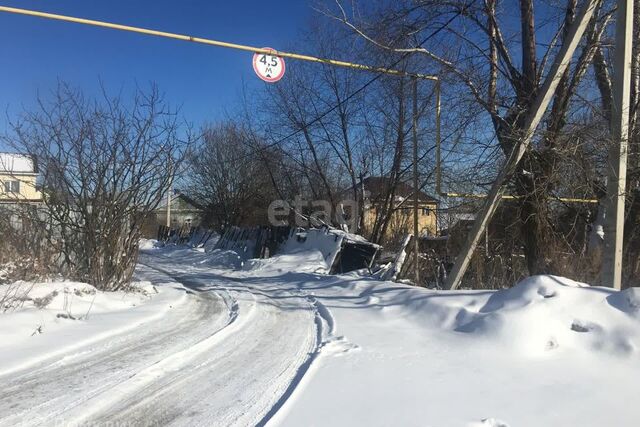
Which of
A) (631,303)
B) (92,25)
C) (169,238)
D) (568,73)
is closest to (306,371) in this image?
(631,303)

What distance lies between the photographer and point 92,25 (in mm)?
8203

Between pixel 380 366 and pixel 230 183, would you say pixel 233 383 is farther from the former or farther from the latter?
pixel 230 183

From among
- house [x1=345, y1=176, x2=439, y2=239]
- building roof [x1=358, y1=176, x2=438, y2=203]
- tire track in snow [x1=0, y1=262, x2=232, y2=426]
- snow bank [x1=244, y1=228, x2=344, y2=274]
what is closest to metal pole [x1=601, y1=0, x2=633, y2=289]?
tire track in snow [x1=0, y1=262, x2=232, y2=426]

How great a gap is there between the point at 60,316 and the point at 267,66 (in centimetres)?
542

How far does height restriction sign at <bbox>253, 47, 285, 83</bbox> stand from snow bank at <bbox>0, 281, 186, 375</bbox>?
14.6 ft

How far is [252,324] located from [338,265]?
9.16m

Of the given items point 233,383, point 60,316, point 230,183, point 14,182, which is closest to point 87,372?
point 233,383

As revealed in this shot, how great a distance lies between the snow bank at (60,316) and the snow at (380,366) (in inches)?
3.7

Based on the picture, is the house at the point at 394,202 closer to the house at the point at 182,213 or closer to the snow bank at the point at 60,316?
the house at the point at 182,213

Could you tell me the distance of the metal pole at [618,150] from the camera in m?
7.34

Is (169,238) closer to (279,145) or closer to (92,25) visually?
(279,145)

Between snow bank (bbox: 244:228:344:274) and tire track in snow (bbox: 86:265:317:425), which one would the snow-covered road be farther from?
snow bank (bbox: 244:228:344:274)

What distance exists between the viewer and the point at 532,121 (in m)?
8.68

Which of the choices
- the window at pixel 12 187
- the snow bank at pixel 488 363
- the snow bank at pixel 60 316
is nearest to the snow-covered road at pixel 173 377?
the snow bank at pixel 60 316
